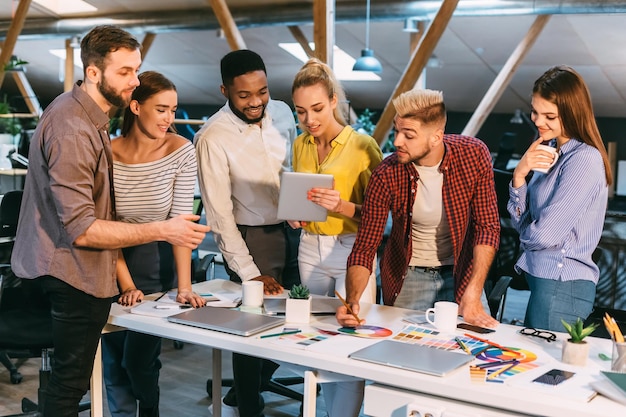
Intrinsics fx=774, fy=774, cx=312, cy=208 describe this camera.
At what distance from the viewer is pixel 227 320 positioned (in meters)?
2.51

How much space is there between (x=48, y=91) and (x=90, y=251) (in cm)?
1485

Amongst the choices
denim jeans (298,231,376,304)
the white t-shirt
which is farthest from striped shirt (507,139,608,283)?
denim jeans (298,231,376,304)

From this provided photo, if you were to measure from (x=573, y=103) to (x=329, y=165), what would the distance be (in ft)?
3.04

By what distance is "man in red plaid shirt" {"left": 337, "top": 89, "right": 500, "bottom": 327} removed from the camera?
8.87 feet

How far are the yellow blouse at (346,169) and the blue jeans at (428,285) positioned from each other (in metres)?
0.30

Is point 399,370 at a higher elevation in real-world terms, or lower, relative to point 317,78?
lower

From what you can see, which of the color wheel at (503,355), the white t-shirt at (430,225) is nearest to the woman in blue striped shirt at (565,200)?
the white t-shirt at (430,225)

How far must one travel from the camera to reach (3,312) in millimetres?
3363

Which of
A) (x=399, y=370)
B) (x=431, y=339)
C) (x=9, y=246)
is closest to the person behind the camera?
(x=399, y=370)

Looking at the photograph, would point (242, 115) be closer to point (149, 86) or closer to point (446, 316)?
point (149, 86)

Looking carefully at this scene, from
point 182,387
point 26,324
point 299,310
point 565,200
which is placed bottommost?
point 182,387

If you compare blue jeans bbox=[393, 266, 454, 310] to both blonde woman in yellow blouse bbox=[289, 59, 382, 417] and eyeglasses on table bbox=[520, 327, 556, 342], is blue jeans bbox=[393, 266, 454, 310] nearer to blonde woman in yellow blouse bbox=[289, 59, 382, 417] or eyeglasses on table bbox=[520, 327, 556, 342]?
blonde woman in yellow blouse bbox=[289, 59, 382, 417]

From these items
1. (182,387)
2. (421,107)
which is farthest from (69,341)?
(182,387)

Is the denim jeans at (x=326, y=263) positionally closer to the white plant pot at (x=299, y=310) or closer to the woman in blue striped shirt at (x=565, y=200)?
the white plant pot at (x=299, y=310)
